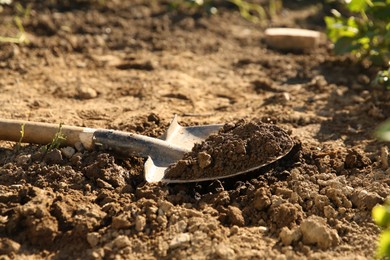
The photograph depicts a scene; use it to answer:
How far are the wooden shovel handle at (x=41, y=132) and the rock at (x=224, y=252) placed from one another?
109 centimetres

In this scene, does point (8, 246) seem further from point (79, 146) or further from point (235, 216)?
point (235, 216)

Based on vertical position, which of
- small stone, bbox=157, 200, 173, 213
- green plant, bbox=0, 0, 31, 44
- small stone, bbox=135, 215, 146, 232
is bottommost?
green plant, bbox=0, 0, 31, 44

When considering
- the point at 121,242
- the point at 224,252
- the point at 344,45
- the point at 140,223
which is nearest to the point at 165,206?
the point at 140,223

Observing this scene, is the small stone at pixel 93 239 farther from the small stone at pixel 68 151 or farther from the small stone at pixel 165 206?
the small stone at pixel 68 151

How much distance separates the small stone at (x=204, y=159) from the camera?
3100 millimetres

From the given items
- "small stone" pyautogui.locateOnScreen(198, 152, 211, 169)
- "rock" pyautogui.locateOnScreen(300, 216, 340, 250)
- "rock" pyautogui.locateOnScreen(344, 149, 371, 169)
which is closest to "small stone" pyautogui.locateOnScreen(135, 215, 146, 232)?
"small stone" pyautogui.locateOnScreen(198, 152, 211, 169)

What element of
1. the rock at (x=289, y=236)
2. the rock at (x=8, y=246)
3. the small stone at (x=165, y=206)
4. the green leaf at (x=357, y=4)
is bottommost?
the rock at (x=8, y=246)

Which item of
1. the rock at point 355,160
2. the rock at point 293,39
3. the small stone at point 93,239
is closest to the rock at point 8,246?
Answer: the small stone at point 93,239

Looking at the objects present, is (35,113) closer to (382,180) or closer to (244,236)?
(244,236)

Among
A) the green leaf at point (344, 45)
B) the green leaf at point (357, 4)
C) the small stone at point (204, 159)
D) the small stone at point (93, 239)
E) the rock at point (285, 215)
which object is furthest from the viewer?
the green leaf at point (344, 45)

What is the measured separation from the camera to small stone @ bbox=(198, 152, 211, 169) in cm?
310

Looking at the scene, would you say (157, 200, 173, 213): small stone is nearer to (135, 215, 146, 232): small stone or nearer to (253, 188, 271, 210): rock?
(135, 215, 146, 232): small stone

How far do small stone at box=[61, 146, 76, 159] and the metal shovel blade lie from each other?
0.43 metres

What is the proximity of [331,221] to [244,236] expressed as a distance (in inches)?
17.5
